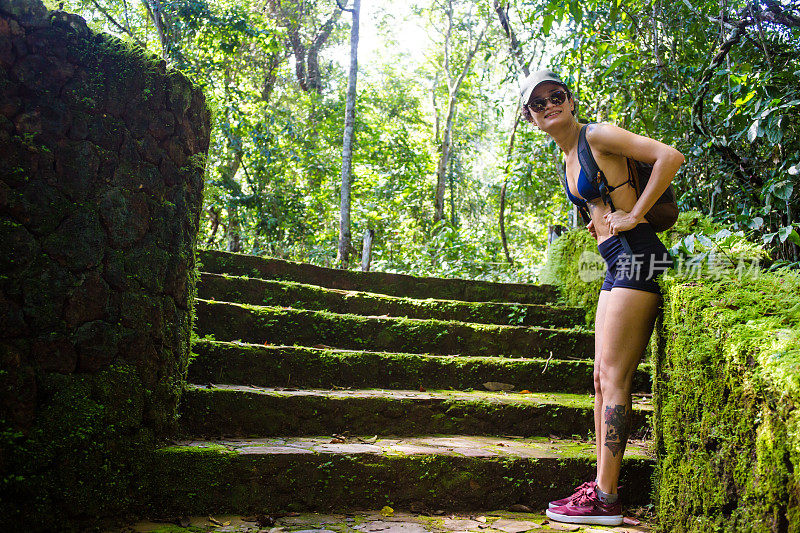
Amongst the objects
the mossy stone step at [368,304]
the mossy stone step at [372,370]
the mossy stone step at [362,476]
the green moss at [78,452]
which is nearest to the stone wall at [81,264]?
the green moss at [78,452]

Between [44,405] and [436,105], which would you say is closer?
[44,405]

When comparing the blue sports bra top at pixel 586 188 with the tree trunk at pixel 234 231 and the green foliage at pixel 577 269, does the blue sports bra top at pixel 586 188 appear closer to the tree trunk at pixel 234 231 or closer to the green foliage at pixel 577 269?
the green foliage at pixel 577 269

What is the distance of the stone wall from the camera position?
185 cm

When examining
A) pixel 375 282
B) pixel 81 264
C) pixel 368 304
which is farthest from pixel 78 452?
pixel 375 282

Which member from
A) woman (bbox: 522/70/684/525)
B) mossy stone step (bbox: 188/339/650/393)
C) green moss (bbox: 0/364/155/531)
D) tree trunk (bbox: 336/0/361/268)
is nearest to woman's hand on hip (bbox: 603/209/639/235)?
woman (bbox: 522/70/684/525)

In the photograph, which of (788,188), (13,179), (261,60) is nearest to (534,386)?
(788,188)

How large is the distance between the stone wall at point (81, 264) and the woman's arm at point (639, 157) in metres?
1.90

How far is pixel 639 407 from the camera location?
3.08 meters

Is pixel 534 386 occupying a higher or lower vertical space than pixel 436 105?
lower

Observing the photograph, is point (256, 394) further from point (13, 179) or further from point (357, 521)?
point (13, 179)

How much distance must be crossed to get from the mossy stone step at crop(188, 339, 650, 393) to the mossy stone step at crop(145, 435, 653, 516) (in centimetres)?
55

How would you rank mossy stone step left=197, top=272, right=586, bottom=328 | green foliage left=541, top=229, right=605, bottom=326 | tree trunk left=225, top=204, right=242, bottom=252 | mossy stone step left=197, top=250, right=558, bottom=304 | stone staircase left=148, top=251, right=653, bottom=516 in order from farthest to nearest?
1. tree trunk left=225, top=204, right=242, bottom=252
2. green foliage left=541, top=229, right=605, bottom=326
3. mossy stone step left=197, top=250, right=558, bottom=304
4. mossy stone step left=197, top=272, right=586, bottom=328
5. stone staircase left=148, top=251, right=653, bottom=516

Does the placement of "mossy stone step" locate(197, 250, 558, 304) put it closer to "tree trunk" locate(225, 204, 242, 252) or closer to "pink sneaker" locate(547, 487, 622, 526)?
"pink sneaker" locate(547, 487, 622, 526)

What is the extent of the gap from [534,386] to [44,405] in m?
2.73
